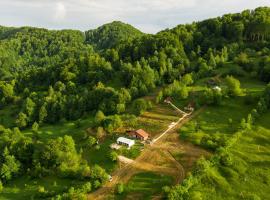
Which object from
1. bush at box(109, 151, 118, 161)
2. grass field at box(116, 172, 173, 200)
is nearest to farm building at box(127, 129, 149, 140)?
bush at box(109, 151, 118, 161)

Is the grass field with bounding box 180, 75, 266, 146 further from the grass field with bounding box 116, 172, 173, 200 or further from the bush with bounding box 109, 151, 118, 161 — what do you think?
the bush with bounding box 109, 151, 118, 161

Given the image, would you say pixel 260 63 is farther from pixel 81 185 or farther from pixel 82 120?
pixel 81 185

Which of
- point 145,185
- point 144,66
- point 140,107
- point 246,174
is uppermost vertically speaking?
point 144,66

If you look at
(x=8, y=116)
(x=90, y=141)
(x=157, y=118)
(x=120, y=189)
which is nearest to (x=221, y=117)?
(x=157, y=118)

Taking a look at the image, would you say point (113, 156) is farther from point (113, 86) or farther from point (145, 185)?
point (113, 86)

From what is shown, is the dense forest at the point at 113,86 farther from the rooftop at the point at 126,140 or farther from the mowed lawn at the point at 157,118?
the rooftop at the point at 126,140

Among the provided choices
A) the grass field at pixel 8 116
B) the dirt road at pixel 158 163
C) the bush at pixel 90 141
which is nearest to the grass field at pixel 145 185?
the dirt road at pixel 158 163
